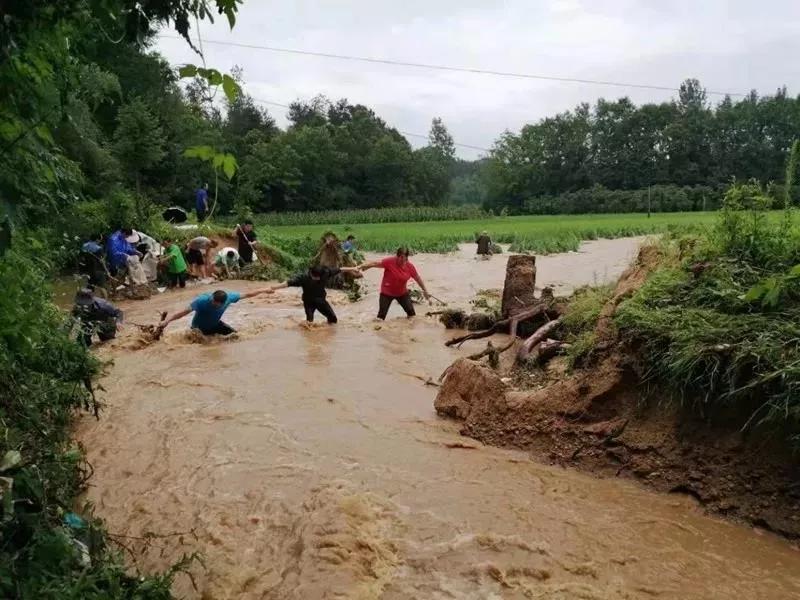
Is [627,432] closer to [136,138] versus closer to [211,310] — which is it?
[211,310]

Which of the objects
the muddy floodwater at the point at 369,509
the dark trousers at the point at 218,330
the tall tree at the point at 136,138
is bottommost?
the muddy floodwater at the point at 369,509

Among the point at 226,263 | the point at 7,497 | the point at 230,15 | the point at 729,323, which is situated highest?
the point at 230,15

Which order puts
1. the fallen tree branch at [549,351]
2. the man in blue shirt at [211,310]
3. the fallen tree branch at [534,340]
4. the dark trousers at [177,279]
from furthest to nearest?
the dark trousers at [177,279] → the man in blue shirt at [211,310] → the fallen tree branch at [534,340] → the fallen tree branch at [549,351]

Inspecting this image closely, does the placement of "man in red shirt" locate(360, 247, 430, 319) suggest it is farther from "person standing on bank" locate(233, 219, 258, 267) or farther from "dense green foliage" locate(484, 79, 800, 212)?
"dense green foliage" locate(484, 79, 800, 212)

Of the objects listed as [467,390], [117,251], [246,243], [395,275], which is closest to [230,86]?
[467,390]

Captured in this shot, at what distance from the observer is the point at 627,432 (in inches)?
222

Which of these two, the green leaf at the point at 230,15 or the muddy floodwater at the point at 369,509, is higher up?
the green leaf at the point at 230,15

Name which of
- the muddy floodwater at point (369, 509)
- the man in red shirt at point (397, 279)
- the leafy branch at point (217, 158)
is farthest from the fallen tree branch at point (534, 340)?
the leafy branch at point (217, 158)

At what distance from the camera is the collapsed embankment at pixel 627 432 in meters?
4.71

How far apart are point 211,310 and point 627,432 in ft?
24.4

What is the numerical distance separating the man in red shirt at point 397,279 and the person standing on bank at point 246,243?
822 cm

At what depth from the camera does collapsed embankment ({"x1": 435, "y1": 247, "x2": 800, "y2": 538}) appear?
4.71 meters

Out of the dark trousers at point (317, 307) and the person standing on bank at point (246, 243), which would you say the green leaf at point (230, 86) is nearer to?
the dark trousers at point (317, 307)

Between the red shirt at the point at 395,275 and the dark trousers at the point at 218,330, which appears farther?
the red shirt at the point at 395,275
